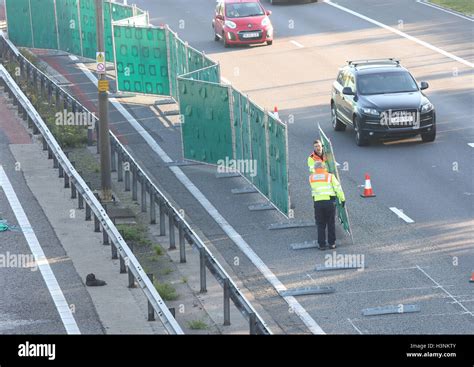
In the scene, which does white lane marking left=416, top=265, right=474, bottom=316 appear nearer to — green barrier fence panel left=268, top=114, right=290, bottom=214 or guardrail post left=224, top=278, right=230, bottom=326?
guardrail post left=224, top=278, right=230, bottom=326

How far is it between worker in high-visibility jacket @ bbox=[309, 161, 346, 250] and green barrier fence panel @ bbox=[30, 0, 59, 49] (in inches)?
854

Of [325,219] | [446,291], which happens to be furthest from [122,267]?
[446,291]

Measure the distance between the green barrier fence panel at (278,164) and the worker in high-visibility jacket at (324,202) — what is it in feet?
4.93

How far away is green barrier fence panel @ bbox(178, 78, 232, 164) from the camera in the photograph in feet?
87.5

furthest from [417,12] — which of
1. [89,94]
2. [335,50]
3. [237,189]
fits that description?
[237,189]

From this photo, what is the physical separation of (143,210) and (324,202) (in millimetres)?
4027

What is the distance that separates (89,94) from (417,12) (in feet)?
53.5

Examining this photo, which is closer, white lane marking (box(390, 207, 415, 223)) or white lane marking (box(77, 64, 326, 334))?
white lane marking (box(77, 64, 326, 334))

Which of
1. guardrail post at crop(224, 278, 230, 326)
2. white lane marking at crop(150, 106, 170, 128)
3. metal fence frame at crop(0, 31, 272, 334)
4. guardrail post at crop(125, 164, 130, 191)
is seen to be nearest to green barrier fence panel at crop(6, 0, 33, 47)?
metal fence frame at crop(0, 31, 272, 334)

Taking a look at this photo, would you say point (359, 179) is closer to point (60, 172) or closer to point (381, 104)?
point (381, 104)

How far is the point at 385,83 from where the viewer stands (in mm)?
29812
